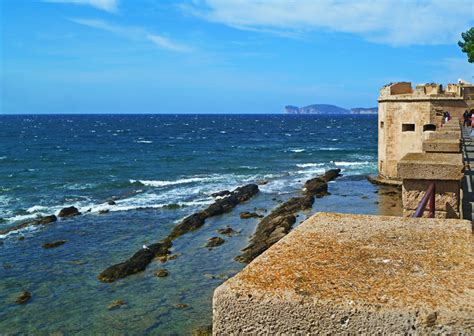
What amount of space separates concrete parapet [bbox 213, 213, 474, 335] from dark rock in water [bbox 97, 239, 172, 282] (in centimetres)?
1505

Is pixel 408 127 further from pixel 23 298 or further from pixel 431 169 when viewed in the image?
pixel 431 169

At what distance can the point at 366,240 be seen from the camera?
2371 millimetres

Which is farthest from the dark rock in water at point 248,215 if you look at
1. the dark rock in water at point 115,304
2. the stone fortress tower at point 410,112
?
the dark rock in water at point 115,304

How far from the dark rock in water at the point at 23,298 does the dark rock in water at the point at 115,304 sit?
2568mm

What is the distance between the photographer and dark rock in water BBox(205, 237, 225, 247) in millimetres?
20109

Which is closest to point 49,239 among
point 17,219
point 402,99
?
point 17,219

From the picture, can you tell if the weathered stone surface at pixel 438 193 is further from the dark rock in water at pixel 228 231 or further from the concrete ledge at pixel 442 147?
the dark rock in water at pixel 228 231

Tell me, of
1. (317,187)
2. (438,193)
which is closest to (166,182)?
(317,187)

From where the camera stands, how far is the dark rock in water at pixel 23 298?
14.6 metres

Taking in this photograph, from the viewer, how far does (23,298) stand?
14.7m

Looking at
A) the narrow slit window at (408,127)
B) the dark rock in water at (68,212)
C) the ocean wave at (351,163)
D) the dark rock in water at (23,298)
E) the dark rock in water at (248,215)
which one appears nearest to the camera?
the dark rock in water at (23,298)

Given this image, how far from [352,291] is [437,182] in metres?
3.40

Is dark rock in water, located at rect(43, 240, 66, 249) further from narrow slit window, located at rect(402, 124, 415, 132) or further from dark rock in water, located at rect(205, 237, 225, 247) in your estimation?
narrow slit window, located at rect(402, 124, 415, 132)

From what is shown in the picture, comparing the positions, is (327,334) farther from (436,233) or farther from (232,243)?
(232,243)
